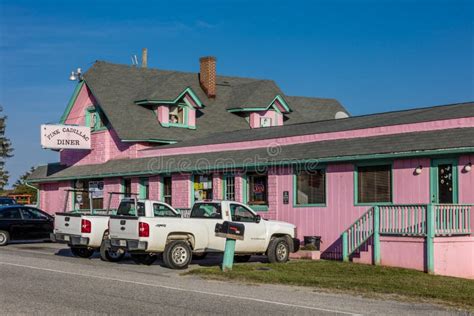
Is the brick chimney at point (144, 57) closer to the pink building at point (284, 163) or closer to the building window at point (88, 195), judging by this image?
the pink building at point (284, 163)

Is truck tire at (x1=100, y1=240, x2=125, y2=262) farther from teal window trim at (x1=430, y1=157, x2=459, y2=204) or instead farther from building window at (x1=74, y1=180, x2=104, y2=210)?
building window at (x1=74, y1=180, x2=104, y2=210)

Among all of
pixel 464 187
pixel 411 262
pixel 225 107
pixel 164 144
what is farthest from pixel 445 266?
pixel 225 107

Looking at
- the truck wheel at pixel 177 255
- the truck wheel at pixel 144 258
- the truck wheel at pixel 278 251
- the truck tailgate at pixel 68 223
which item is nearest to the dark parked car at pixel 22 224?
the truck tailgate at pixel 68 223

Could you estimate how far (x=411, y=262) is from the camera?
20.8 meters

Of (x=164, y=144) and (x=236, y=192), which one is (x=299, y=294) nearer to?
(x=236, y=192)

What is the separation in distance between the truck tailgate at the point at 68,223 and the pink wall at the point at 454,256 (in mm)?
10788

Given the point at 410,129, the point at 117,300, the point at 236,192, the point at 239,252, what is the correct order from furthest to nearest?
1. the point at 236,192
2. the point at 410,129
3. the point at 239,252
4. the point at 117,300

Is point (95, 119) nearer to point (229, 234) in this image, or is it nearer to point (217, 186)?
point (217, 186)

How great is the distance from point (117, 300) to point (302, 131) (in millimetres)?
17543

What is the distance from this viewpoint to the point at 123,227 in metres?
20.8

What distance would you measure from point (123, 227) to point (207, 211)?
8.86 ft

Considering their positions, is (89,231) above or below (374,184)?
below

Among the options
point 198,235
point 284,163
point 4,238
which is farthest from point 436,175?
point 4,238

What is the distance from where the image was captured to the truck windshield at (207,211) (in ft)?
72.1
